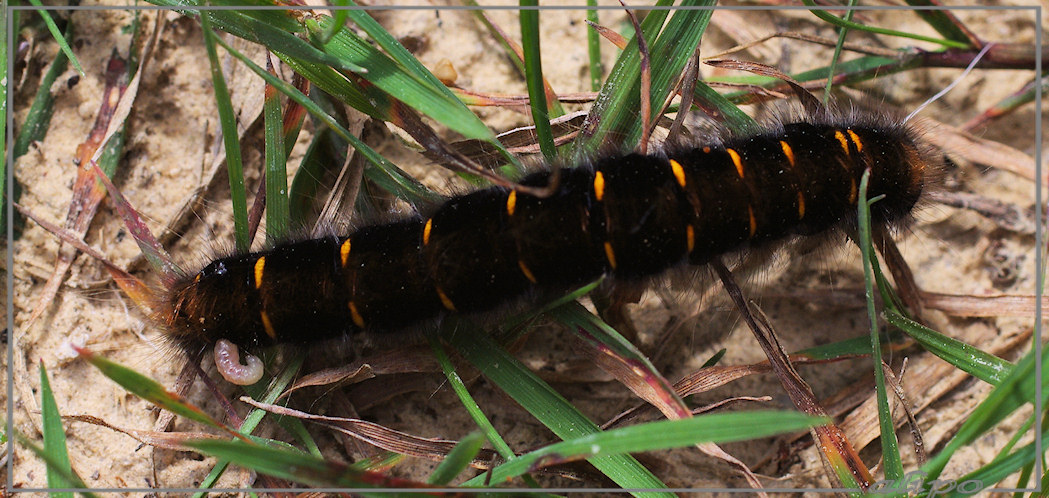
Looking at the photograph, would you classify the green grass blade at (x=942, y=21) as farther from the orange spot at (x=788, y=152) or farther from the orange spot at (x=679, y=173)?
the orange spot at (x=679, y=173)

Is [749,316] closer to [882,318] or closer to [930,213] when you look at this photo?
[882,318]

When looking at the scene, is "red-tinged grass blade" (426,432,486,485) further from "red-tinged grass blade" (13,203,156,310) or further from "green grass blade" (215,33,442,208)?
"red-tinged grass blade" (13,203,156,310)

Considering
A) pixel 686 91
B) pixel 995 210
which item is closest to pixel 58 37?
pixel 686 91

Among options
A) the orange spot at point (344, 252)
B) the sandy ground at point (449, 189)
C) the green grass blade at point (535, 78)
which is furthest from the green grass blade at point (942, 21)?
the orange spot at point (344, 252)

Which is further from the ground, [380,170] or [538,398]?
[380,170]

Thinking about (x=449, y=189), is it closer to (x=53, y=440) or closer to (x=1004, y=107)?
(x=53, y=440)

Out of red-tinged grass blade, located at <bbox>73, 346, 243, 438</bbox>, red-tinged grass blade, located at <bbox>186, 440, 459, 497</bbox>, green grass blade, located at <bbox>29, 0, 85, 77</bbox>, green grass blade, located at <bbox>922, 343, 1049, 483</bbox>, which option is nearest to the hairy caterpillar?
red-tinged grass blade, located at <bbox>73, 346, 243, 438</bbox>
